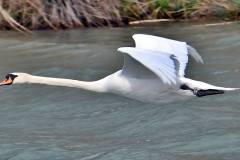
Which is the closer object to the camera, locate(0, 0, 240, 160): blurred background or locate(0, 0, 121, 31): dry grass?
locate(0, 0, 240, 160): blurred background

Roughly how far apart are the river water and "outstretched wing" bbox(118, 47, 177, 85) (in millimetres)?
601

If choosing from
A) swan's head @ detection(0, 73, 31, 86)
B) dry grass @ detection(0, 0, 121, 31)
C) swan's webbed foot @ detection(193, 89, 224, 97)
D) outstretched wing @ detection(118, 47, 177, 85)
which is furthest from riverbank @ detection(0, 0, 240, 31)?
outstretched wing @ detection(118, 47, 177, 85)

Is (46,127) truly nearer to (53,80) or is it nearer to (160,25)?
(53,80)

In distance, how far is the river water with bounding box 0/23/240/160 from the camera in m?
7.00

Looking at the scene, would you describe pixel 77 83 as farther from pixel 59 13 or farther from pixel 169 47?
pixel 59 13

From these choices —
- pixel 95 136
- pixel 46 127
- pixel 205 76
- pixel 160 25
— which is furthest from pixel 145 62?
pixel 160 25

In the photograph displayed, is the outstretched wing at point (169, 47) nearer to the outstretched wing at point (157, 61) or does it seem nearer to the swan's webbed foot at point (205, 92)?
the swan's webbed foot at point (205, 92)

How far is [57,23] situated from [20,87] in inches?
126

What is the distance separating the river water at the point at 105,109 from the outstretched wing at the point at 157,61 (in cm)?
60

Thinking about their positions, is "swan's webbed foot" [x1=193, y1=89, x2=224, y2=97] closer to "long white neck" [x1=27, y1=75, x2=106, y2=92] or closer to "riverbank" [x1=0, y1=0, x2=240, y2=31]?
"long white neck" [x1=27, y1=75, x2=106, y2=92]

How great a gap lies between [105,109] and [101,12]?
175 inches

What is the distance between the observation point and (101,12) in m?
13.0

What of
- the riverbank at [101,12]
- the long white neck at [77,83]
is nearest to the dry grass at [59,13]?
the riverbank at [101,12]

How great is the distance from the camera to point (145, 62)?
7027 mm
